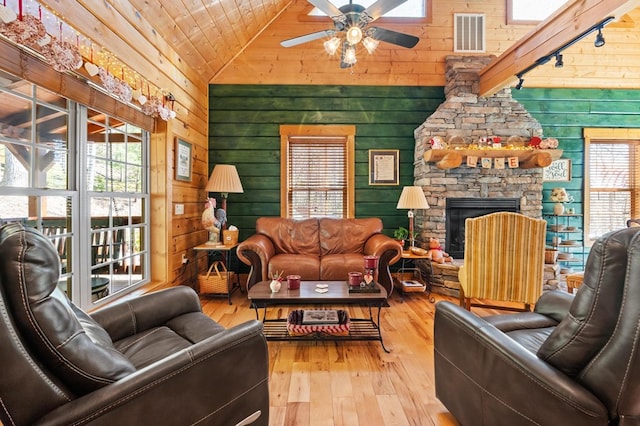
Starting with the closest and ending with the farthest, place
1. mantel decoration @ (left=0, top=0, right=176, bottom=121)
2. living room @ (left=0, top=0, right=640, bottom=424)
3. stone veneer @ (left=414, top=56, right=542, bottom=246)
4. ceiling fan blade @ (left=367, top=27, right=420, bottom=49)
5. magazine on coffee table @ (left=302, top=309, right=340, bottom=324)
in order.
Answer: mantel decoration @ (left=0, top=0, right=176, bottom=121)
magazine on coffee table @ (left=302, top=309, right=340, bottom=324)
ceiling fan blade @ (left=367, top=27, right=420, bottom=49)
stone veneer @ (left=414, top=56, right=542, bottom=246)
living room @ (left=0, top=0, right=640, bottom=424)

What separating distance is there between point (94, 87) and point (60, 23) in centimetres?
44

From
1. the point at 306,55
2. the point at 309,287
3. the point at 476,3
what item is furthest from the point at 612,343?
the point at 476,3

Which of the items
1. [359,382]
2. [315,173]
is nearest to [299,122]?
[315,173]

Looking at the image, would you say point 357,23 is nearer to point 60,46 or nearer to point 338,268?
point 60,46

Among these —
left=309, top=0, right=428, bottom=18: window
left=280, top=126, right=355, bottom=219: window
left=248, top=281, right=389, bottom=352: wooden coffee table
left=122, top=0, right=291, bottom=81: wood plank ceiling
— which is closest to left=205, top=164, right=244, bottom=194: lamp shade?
left=280, top=126, right=355, bottom=219: window

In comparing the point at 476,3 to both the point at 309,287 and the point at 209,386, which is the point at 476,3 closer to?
the point at 309,287

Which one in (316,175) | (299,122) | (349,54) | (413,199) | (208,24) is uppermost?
(208,24)

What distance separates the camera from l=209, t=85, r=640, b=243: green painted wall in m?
4.67

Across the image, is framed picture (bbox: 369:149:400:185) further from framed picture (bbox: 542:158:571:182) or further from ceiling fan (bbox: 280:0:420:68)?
framed picture (bbox: 542:158:571:182)

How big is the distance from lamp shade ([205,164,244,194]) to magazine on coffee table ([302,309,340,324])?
213cm

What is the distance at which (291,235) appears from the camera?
4.19 meters

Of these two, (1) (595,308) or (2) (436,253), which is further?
(2) (436,253)

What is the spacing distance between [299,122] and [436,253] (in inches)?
102

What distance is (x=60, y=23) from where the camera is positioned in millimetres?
1929
